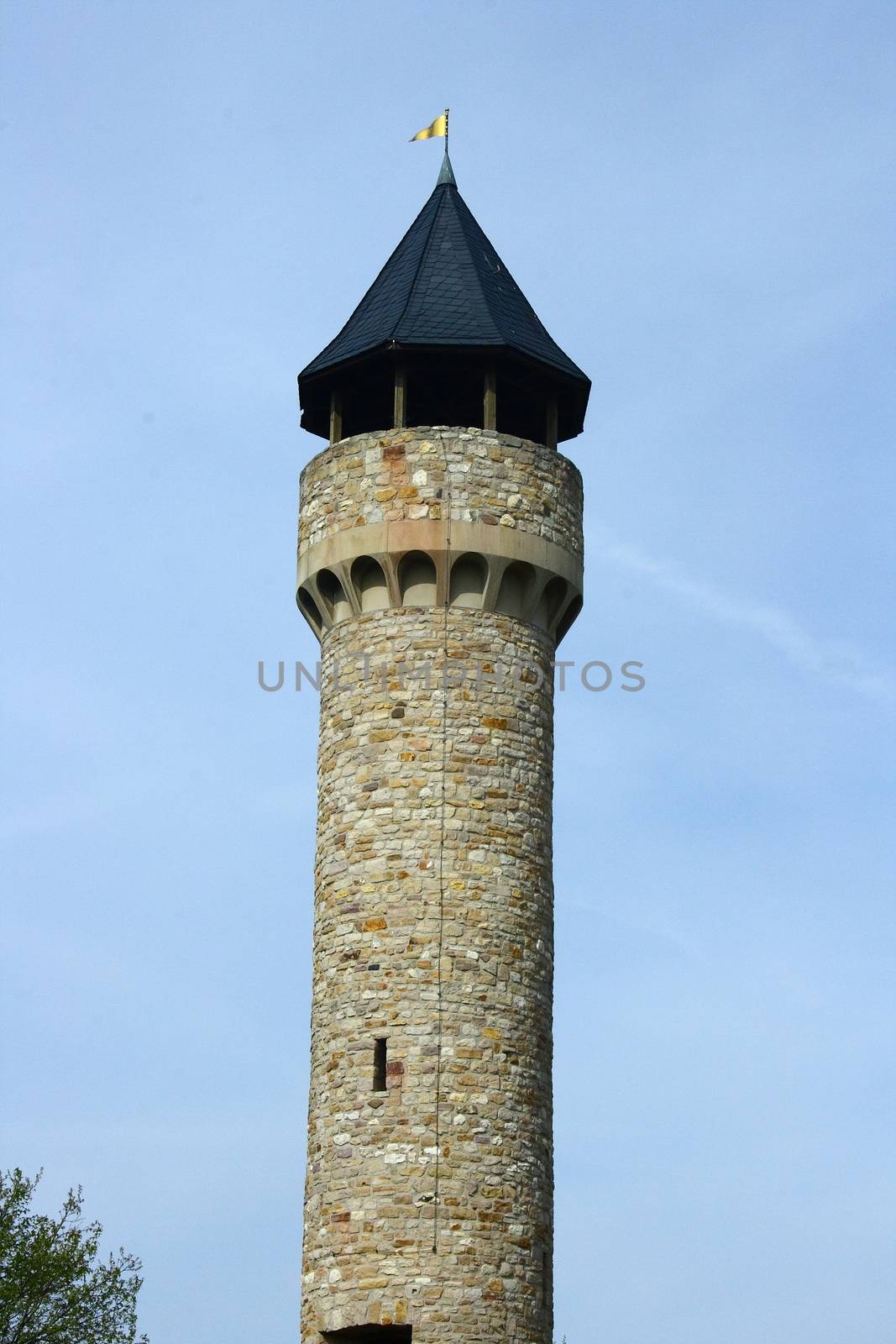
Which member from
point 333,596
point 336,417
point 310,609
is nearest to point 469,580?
point 333,596

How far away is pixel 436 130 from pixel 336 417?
511cm

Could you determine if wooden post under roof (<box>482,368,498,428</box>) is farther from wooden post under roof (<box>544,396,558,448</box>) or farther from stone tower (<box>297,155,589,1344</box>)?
wooden post under roof (<box>544,396,558,448</box>)

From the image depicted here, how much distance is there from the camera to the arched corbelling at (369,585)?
27891 millimetres

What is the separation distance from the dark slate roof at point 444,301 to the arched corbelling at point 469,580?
3.03 metres

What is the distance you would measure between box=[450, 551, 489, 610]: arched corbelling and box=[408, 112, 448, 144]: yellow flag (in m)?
7.81

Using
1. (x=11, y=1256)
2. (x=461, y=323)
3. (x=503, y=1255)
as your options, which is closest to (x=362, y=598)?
(x=461, y=323)

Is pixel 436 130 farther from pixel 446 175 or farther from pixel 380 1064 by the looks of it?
pixel 380 1064

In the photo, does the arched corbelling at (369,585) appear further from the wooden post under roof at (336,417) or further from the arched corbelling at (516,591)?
the wooden post under roof at (336,417)

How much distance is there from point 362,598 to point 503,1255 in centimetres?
841

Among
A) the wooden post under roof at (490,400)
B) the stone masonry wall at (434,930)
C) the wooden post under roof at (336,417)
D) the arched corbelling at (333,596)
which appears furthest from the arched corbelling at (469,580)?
the wooden post under roof at (336,417)

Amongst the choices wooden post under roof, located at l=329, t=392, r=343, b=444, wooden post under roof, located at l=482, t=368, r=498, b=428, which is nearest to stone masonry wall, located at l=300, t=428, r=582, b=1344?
wooden post under roof, located at l=482, t=368, r=498, b=428

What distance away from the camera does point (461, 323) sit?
29031 mm

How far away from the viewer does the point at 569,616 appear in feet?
95.8

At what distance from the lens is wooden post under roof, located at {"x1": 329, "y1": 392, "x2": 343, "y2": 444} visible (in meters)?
29.9
